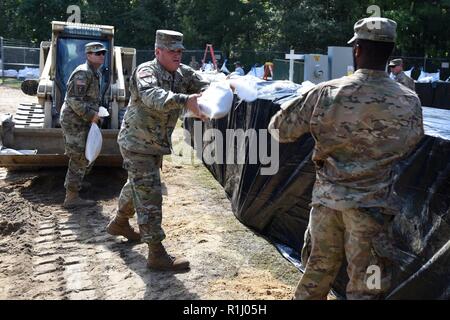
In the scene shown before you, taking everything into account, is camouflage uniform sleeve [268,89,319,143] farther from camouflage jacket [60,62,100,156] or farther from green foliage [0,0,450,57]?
green foliage [0,0,450,57]

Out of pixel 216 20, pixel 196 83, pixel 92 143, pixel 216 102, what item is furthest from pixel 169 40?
pixel 216 20

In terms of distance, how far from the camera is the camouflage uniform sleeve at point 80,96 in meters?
6.25

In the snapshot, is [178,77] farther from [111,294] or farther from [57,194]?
[57,194]

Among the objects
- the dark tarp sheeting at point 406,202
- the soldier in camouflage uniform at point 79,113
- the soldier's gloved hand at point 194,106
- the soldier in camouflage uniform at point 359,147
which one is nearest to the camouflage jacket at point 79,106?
the soldier in camouflage uniform at point 79,113

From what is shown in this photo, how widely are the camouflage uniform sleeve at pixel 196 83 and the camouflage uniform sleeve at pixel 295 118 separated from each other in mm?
1518

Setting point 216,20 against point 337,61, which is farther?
point 216,20

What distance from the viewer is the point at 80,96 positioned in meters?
6.32

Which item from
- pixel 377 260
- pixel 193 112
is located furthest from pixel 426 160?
pixel 193 112

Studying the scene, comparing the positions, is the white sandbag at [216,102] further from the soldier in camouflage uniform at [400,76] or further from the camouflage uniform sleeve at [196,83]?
the soldier in camouflage uniform at [400,76]

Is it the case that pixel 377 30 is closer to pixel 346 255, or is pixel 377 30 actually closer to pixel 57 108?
pixel 346 255

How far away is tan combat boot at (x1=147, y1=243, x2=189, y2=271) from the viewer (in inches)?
181

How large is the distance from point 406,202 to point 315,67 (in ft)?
40.7

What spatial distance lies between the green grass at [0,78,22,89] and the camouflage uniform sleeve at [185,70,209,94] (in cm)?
2121
